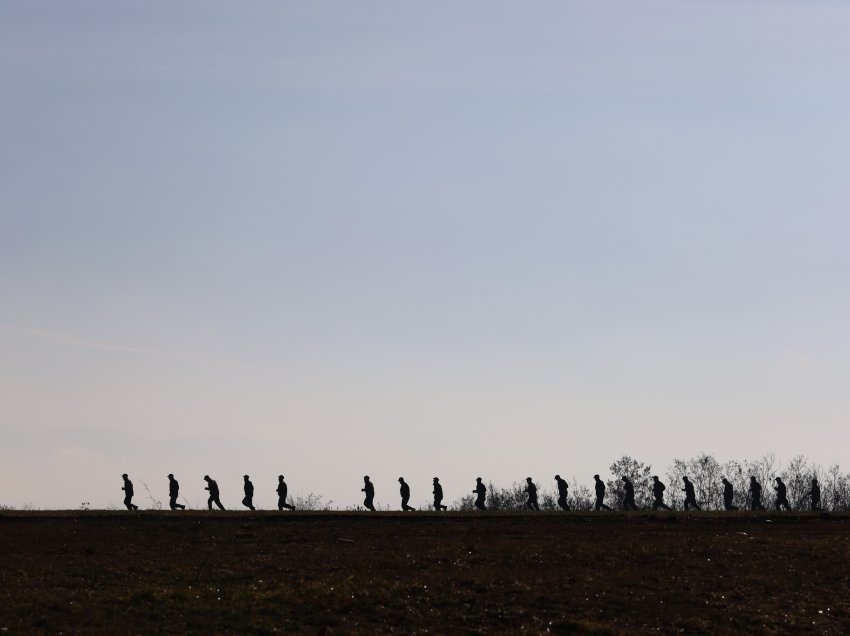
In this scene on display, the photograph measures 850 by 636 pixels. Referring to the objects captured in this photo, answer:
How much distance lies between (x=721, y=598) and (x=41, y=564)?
16.7 metres

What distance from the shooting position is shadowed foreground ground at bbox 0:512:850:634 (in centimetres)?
2981

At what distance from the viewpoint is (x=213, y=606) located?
98.4ft

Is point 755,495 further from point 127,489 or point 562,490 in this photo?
point 127,489

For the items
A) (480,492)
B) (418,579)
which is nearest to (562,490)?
(480,492)

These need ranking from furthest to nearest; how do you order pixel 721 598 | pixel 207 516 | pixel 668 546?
pixel 207 516 < pixel 668 546 < pixel 721 598

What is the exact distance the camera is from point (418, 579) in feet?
110

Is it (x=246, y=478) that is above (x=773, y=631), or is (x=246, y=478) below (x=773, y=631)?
above

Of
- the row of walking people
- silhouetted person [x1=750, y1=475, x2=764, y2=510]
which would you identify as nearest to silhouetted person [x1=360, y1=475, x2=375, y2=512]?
the row of walking people

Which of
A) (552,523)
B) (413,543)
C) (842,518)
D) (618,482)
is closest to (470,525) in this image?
(552,523)

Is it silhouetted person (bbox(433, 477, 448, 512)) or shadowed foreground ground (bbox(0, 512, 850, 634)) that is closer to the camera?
shadowed foreground ground (bbox(0, 512, 850, 634))

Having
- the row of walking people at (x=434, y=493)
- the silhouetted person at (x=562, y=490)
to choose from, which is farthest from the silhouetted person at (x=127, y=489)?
the silhouetted person at (x=562, y=490)

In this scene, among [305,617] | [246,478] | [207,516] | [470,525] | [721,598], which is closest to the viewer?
[305,617]

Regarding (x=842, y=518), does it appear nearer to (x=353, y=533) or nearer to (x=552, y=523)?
(x=552, y=523)

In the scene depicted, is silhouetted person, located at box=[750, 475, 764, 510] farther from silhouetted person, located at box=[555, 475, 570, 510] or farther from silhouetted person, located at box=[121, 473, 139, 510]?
silhouetted person, located at box=[121, 473, 139, 510]
